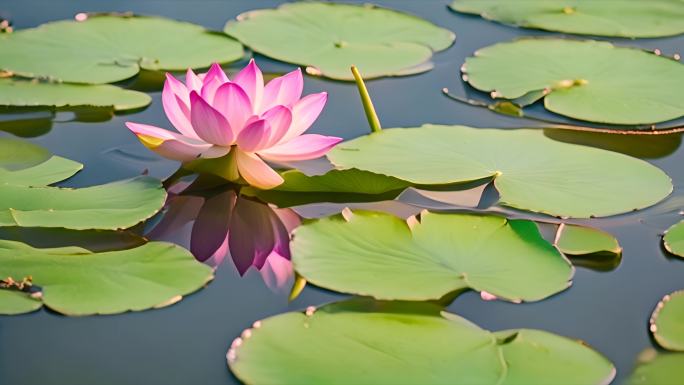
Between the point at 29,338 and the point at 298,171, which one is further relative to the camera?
the point at 298,171

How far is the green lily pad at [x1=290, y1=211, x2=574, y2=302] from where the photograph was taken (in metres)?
1.54

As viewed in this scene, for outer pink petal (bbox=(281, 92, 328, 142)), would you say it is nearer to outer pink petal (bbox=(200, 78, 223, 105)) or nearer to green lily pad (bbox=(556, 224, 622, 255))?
outer pink petal (bbox=(200, 78, 223, 105))

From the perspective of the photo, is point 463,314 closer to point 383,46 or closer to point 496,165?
point 496,165

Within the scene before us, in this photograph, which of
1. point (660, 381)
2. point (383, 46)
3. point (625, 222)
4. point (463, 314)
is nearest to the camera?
point (660, 381)

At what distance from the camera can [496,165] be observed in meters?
1.96

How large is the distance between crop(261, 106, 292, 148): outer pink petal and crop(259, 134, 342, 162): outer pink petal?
0.05 metres

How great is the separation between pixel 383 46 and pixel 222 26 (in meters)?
0.46

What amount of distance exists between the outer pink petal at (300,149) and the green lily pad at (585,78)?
2.15 feet

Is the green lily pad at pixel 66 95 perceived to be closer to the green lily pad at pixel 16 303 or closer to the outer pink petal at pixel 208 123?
the outer pink petal at pixel 208 123

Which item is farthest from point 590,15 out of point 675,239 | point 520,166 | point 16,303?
point 16,303

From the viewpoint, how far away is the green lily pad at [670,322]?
4.75ft

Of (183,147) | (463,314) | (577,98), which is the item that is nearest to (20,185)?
(183,147)

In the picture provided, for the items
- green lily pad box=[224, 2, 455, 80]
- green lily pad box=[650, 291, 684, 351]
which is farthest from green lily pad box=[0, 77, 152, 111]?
green lily pad box=[650, 291, 684, 351]

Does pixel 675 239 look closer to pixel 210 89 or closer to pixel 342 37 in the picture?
pixel 210 89
